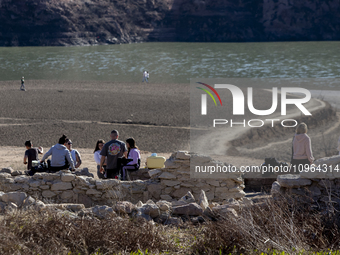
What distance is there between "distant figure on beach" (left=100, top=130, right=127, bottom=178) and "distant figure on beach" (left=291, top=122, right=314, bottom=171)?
4023mm

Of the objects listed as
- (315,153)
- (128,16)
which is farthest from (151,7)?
(315,153)

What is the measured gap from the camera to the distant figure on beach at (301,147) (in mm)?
9102

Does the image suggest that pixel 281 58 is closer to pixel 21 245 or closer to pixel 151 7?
pixel 151 7

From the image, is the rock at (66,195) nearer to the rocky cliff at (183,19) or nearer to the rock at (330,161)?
the rock at (330,161)

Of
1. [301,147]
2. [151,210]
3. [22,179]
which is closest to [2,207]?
[22,179]

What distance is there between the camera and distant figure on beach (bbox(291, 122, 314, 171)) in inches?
358

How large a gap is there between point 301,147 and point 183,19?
10241cm

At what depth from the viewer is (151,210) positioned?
7305mm

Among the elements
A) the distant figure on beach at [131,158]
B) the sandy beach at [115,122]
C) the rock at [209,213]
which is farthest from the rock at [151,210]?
the sandy beach at [115,122]

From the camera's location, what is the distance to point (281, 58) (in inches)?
2682

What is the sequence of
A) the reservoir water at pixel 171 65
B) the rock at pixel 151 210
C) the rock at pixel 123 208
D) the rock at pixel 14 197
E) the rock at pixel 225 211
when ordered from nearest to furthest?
1. the rock at pixel 225 211
2. the rock at pixel 123 208
3. the rock at pixel 151 210
4. the rock at pixel 14 197
5. the reservoir water at pixel 171 65

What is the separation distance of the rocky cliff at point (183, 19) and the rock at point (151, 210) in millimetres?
94648

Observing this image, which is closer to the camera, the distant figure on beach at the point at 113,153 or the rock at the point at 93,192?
the rock at the point at 93,192

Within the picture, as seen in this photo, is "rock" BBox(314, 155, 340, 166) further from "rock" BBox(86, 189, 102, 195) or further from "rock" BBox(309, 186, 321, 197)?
"rock" BBox(86, 189, 102, 195)
